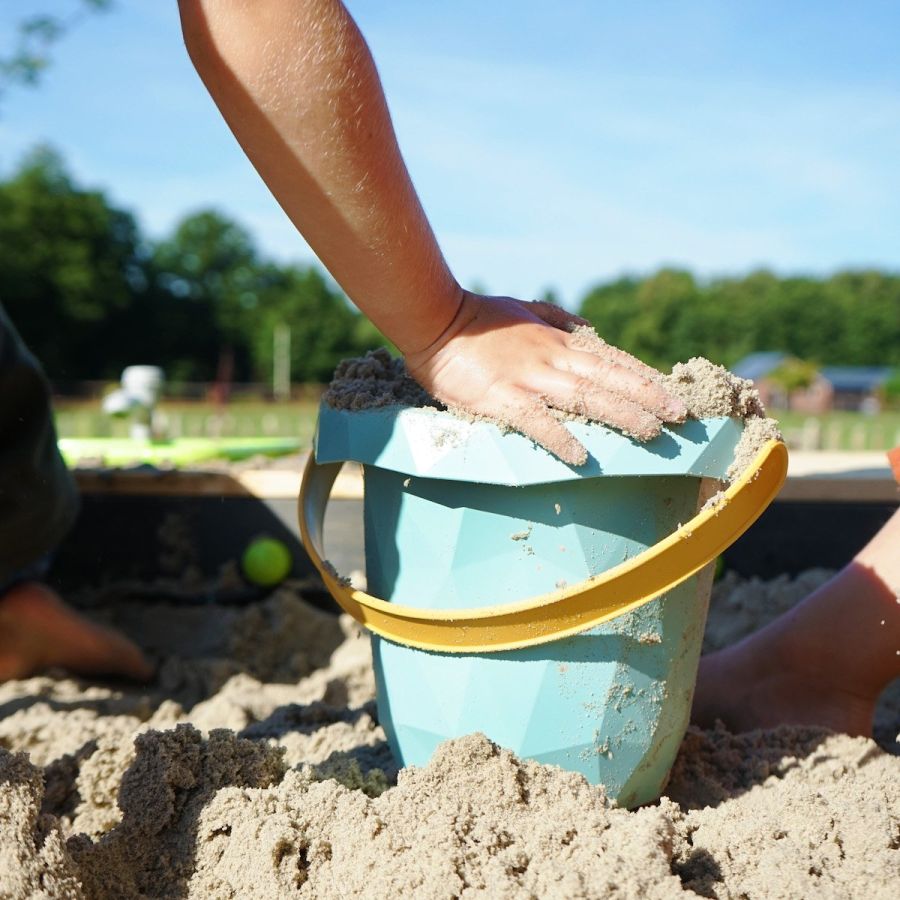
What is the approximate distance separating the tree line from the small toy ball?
83.4 feet

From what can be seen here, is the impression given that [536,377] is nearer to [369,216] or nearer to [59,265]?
[369,216]

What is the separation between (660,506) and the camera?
0.92 metres

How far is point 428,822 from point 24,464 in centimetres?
109

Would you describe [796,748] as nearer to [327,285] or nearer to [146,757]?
[146,757]

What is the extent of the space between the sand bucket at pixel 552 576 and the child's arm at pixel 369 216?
4cm

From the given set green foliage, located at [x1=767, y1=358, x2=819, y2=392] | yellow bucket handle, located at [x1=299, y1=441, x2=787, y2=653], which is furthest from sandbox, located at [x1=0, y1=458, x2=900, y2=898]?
green foliage, located at [x1=767, y1=358, x2=819, y2=392]

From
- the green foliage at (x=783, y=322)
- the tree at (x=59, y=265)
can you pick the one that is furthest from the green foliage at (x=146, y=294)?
the green foliage at (x=783, y=322)

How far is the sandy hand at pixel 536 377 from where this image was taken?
0.86 metres

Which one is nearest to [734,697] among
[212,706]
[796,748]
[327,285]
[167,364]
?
[796,748]

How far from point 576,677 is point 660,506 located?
20 cm

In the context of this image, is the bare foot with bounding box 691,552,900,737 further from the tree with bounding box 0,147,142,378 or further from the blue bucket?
the tree with bounding box 0,147,142,378

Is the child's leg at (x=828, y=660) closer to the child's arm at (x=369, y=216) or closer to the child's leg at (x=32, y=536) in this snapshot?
the child's arm at (x=369, y=216)

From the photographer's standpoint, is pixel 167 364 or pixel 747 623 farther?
pixel 167 364

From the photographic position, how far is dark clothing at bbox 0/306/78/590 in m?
1.55
